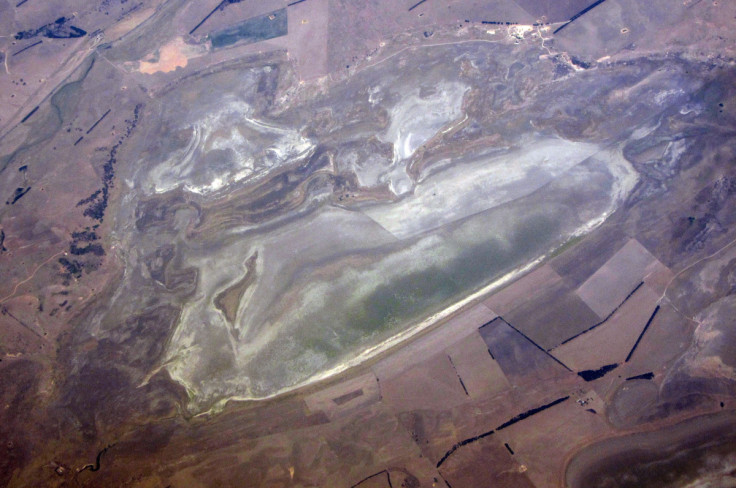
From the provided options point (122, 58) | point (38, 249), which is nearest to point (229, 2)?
point (122, 58)

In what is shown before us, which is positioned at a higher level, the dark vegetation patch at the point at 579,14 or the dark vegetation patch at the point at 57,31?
the dark vegetation patch at the point at 57,31

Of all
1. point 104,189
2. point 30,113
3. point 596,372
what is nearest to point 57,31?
point 30,113

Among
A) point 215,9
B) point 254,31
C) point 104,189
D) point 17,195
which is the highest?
point 215,9

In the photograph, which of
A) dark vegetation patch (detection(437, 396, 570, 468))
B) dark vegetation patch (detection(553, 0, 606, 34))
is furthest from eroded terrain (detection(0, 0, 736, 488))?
dark vegetation patch (detection(553, 0, 606, 34))

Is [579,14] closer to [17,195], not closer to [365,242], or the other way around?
[365,242]

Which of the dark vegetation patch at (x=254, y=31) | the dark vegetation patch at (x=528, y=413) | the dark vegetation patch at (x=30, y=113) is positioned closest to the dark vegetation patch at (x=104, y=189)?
the dark vegetation patch at (x=30, y=113)

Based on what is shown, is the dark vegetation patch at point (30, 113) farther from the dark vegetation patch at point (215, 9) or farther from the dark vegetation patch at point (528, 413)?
the dark vegetation patch at point (528, 413)
